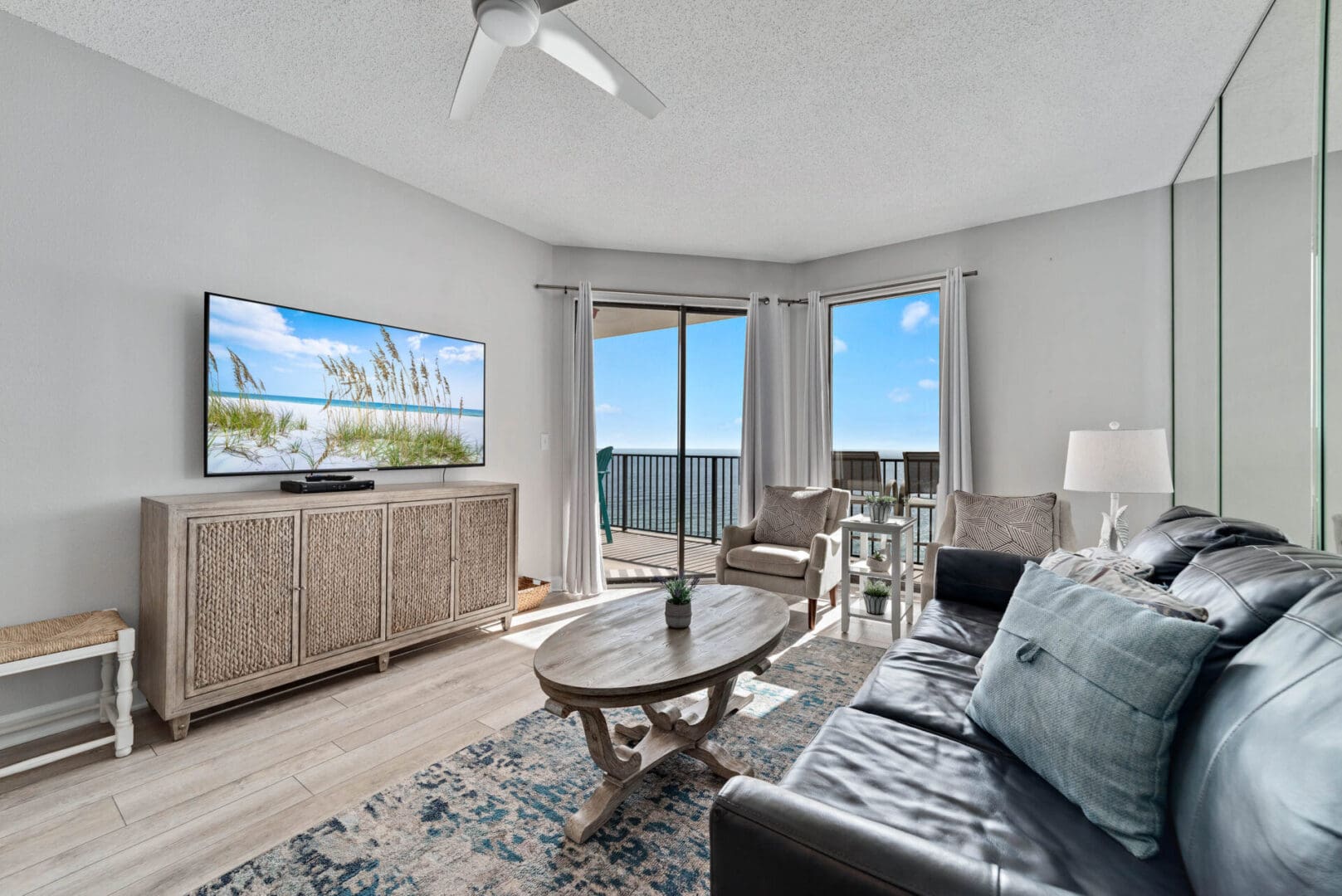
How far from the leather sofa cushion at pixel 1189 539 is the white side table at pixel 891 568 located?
1506mm

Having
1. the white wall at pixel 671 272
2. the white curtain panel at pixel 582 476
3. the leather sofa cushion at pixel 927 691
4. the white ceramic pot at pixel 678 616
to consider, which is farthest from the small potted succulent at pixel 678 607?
the white wall at pixel 671 272

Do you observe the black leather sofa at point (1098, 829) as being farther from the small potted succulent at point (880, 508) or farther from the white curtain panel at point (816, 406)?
the white curtain panel at point (816, 406)

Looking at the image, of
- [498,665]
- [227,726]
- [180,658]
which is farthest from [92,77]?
[498,665]

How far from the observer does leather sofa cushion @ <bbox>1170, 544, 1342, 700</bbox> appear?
0.98m

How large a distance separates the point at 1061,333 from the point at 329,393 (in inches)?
176

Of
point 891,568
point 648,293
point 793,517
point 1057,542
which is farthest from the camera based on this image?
point 648,293

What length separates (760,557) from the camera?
3574 millimetres

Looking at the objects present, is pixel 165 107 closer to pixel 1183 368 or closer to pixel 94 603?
pixel 94 603

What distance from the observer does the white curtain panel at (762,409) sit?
4637 millimetres

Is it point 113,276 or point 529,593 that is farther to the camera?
point 529,593

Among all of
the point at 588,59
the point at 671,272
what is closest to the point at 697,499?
the point at 671,272

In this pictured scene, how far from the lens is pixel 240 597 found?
2.33 m

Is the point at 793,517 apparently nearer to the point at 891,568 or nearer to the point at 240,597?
the point at 891,568

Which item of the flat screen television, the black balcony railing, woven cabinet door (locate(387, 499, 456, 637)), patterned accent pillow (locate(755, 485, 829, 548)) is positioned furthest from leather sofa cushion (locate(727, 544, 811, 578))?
the flat screen television
